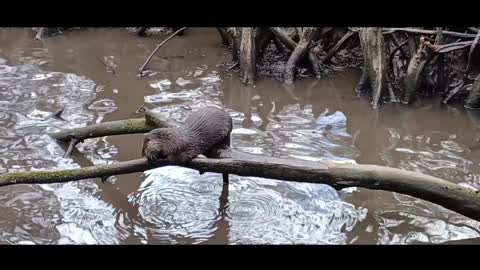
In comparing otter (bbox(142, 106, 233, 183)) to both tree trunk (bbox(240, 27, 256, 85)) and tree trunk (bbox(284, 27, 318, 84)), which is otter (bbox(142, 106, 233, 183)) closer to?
tree trunk (bbox(240, 27, 256, 85))

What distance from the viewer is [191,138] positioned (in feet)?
11.2

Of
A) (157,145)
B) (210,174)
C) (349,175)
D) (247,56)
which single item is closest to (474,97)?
(247,56)

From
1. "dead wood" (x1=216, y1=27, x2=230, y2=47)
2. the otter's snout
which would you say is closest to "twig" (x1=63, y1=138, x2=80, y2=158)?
the otter's snout

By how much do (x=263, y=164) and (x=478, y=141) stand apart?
8.67ft

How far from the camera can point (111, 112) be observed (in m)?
5.60

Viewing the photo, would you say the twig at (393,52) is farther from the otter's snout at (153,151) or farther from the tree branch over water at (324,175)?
the otter's snout at (153,151)

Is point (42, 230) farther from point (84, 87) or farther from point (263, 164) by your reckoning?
point (84, 87)

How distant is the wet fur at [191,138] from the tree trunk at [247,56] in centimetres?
287

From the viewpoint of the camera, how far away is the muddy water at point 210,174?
3.62 meters

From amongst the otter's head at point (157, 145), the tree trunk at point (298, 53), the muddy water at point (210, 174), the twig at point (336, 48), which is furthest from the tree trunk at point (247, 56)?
the otter's head at point (157, 145)

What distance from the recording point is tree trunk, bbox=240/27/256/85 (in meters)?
6.53
